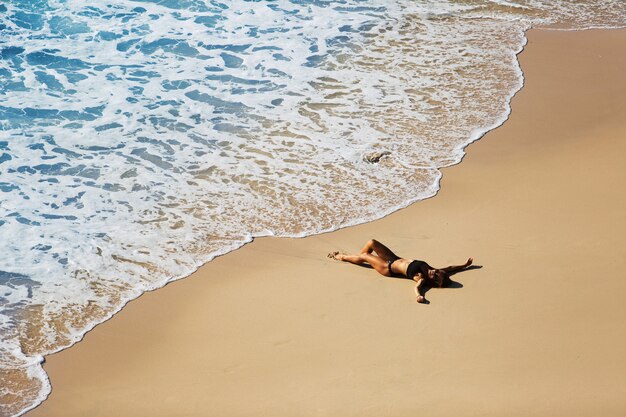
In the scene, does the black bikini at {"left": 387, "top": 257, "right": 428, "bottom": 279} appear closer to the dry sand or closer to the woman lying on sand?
the woman lying on sand

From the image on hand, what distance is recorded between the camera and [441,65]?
12.7m

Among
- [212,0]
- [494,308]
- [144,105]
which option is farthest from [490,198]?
[212,0]

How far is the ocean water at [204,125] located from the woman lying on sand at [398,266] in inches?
31.5

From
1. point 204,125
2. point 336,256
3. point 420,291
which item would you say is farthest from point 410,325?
point 204,125

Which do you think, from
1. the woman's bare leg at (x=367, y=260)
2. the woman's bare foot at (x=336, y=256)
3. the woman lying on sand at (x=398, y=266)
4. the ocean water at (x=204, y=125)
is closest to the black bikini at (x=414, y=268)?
the woman lying on sand at (x=398, y=266)

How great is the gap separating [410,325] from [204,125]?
516cm

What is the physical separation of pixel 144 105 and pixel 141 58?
1962 millimetres

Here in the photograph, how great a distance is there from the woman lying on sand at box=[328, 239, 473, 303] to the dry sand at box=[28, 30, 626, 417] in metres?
0.10

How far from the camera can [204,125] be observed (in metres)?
11.2

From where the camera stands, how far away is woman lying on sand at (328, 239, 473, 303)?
7484mm

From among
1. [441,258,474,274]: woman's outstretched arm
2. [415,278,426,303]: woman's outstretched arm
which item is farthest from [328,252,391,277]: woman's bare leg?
[441,258,474,274]: woman's outstretched arm

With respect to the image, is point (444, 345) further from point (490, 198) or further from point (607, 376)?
point (490, 198)

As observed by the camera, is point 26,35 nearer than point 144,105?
No

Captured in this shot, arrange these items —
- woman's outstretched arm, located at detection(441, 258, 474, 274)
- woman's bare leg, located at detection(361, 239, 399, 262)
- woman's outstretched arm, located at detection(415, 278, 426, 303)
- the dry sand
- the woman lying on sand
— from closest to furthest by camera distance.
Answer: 1. the dry sand
2. woman's outstretched arm, located at detection(415, 278, 426, 303)
3. the woman lying on sand
4. woman's outstretched arm, located at detection(441, 258, 474, 274)
5. woman's bare leg, located at detection(361, 239, 399, 262)
